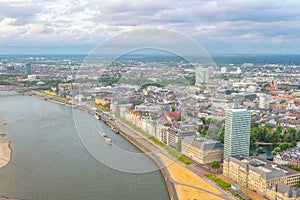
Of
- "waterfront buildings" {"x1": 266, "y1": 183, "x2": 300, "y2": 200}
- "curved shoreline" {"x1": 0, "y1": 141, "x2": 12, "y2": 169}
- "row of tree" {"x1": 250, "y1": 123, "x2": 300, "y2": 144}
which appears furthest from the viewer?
"row of tree" {"x1": 250, "y1": 123, "x2": 300, "y2": 144}

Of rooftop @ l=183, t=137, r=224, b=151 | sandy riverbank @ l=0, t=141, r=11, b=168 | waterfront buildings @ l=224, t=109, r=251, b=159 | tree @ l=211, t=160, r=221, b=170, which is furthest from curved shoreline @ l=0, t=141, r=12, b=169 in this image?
waterfront buildings @ l=224, t=109, r=251, b=159

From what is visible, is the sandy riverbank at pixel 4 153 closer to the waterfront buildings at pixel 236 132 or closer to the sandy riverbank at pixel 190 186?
the sandy riverbank at pixel 190 186

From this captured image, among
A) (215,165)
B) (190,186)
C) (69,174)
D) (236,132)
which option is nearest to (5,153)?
(69,174)

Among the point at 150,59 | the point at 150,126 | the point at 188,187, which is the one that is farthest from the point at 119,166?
the point at 188,187

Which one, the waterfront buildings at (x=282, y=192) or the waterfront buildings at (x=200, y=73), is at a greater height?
the waterfront buildings at (x=200, y=73)

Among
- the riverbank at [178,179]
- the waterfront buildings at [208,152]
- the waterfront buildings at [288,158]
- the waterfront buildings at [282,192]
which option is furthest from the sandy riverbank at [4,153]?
the waterfront buildings at [288,158]

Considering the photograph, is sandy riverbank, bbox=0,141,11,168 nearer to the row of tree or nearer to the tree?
the tree

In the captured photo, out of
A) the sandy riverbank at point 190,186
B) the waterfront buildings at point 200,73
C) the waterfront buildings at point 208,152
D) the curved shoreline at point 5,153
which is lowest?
the curved shoreline at point 5,153
